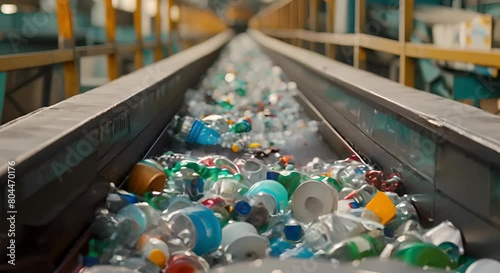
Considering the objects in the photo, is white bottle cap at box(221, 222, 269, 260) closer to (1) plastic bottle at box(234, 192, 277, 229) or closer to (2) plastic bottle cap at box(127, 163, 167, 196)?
(1) plastic bottle at box(234, 192, 277, 229)

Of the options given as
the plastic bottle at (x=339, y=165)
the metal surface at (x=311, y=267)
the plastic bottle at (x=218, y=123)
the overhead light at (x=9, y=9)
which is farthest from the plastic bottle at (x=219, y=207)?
the overhead light at (x=9, y=9)

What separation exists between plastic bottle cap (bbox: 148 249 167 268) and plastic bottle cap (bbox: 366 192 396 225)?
93 centimetres

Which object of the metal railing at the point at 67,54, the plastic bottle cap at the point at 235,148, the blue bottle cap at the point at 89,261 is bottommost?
the plastic bottle cap at the point at 235,148

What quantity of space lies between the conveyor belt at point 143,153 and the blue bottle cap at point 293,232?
22.4 inches

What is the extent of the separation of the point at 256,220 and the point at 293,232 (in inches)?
10.4

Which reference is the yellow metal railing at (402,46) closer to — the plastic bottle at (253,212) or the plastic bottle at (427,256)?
the plastic bottle at (253,212)

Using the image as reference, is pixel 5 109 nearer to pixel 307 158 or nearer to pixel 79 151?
pixel 307 158

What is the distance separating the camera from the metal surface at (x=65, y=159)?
2.04 metres

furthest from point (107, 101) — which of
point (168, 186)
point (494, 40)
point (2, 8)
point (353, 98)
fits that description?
point (2, 8)

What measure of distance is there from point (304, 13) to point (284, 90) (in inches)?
227

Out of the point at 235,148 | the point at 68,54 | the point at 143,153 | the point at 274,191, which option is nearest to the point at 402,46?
the point at 235,148

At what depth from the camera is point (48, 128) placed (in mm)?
2584

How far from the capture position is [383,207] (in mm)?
2840

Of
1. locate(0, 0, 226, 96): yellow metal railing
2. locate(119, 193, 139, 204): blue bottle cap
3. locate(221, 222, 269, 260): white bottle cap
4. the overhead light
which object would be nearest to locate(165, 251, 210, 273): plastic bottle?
locate(221, 222, 269, 260): white bottle cap
